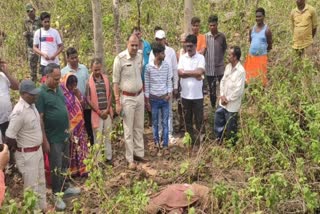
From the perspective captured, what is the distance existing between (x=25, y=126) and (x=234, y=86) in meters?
2.77

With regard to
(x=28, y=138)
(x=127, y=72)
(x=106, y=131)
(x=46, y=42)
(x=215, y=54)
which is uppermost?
(x=46, y=42)

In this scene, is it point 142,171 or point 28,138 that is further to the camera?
point 142,171

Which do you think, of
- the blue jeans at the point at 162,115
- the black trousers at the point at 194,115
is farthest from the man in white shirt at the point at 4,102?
the black trousers at the point at 194,115

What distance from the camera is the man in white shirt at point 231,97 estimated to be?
20.3ft

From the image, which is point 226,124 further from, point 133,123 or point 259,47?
point 259,47

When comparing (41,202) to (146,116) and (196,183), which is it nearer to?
(196,183)

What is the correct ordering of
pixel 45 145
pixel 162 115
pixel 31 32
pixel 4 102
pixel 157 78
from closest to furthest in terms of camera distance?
pixel 45 145
pixel 4 102
pixel 157 78
pixel 162 115
pixel 31 32

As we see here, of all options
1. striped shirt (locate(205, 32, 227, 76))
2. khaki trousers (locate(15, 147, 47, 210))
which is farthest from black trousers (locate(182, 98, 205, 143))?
khaki trousers (locate(15, 147, 47, 210))

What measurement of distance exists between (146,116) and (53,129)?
7.70ft

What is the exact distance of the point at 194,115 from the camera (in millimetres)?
6719

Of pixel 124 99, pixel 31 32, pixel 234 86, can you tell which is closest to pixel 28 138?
pixel 124 99

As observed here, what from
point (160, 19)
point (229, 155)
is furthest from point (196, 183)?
point (160, 19)

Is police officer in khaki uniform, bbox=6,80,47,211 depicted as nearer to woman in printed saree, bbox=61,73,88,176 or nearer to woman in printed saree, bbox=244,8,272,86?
woman in printed saree, bbox=61,73,88,176

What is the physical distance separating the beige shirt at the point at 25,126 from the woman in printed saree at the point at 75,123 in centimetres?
82
